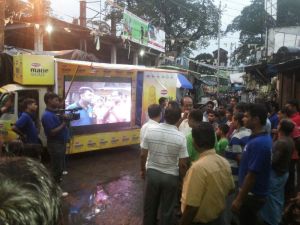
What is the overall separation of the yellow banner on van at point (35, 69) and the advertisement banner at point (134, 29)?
9363 mm

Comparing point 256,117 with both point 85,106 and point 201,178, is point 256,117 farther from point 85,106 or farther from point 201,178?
point 85,106

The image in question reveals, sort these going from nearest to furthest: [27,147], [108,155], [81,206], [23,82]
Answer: [27,147]
[81,206]
[23,82]
[108,155]

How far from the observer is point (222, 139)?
5773 millimetres

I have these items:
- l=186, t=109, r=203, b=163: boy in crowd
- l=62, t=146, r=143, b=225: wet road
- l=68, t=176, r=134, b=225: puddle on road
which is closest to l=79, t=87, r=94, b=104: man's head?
l=62, t=146, r=143, b=225: wet road

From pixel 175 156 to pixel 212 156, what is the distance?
1.30 m

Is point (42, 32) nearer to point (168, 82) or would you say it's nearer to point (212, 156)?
point (168, 82)

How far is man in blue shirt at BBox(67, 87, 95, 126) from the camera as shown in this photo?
386 inches

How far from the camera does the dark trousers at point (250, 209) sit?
3859mm

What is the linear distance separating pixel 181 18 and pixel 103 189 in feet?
100

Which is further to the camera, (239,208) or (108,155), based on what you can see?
(108,155)

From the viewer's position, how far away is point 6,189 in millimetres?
1006

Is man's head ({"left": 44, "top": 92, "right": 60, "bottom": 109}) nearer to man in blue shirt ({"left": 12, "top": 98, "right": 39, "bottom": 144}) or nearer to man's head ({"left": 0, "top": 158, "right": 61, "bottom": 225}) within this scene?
man in blue shirt ({"left": 12, "top": 98, "right": 39, "bottom": 144})

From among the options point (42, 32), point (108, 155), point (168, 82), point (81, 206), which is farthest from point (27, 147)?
point (42, 32)

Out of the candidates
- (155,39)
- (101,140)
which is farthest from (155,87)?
(155,39)
